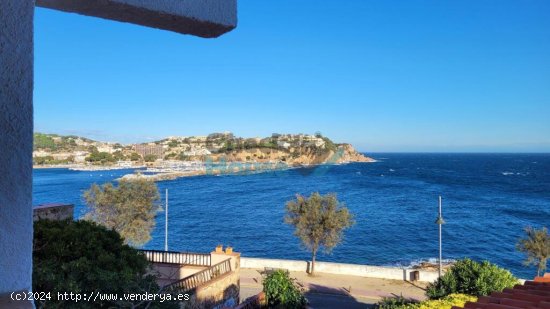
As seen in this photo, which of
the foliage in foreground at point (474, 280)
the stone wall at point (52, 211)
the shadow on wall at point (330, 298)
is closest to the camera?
the stone wall at point (52, 211)

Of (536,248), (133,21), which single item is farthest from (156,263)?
(536,248)

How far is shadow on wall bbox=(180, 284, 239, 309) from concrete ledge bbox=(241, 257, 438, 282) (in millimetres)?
9721

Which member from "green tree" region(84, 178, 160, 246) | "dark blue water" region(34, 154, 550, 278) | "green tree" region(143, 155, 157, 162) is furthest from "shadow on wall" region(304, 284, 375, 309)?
"green tree" region(143, 155, 157, 162)

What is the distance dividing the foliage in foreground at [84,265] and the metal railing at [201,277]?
3283 mm

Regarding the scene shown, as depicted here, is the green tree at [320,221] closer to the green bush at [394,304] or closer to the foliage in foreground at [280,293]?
the foliage in foreground at [280,293]

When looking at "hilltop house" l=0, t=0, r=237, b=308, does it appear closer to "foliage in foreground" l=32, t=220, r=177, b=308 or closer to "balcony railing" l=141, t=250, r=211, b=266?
"foliage in foreground" l=32, t=220, r=177, b=308

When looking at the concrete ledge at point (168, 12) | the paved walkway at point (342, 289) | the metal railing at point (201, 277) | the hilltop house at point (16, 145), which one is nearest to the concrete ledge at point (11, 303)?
the hilltop house at point (16, 145)

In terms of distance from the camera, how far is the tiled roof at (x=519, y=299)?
511 centimetres

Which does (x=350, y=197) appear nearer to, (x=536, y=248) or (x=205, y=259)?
(x=536, y=248)

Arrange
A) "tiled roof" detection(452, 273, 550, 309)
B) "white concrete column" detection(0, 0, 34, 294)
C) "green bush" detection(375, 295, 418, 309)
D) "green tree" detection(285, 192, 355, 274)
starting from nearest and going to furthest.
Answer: "white concrete column" detection(0, 0, 34, 294), "tiled roof" detection(452, 273, 550, 309), "green bush" detection(375, 295, 418, 309), "green tree" detection(285, 192, 355, 274)

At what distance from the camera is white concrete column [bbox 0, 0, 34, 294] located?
1283mm

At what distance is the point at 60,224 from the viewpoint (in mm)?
7867

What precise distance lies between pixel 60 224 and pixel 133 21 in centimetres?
739

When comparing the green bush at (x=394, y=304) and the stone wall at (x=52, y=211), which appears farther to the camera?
the stone wall at (x=52, y=211)
